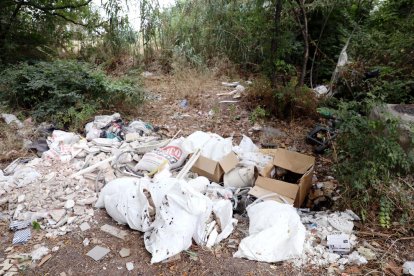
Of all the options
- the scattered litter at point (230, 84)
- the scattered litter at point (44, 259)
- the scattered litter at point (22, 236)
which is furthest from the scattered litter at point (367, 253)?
the scattered litter at point (230, 84)

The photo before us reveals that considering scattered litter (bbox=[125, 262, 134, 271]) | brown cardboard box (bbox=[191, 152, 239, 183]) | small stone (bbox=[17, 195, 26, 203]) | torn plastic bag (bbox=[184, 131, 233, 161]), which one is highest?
torn plastic bag (bbox=[184, 131, 233, 161])

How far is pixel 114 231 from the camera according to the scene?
2.02 metres

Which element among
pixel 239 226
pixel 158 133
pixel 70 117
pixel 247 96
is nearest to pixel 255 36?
pixel 247 96

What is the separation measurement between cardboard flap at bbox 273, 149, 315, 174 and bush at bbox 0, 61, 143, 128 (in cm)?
219

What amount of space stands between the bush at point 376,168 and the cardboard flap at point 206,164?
108 centimetres

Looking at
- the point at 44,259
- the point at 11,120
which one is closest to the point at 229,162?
the point at 44,259

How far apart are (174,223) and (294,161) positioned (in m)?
1.43

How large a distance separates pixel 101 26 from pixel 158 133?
3.66 meters

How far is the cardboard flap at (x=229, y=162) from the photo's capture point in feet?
8.79

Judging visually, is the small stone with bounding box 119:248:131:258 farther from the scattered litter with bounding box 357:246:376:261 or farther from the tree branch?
the tree branch

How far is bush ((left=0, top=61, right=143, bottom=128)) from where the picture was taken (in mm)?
3611

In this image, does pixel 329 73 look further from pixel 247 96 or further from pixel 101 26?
pixel 101 26

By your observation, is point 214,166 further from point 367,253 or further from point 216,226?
point 367,253

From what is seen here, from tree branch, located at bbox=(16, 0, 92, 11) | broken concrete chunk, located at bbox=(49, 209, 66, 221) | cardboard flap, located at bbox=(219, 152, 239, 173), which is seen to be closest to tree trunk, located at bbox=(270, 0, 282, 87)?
cardboard flap, located at bbox=(219, 152, 239, 173)
